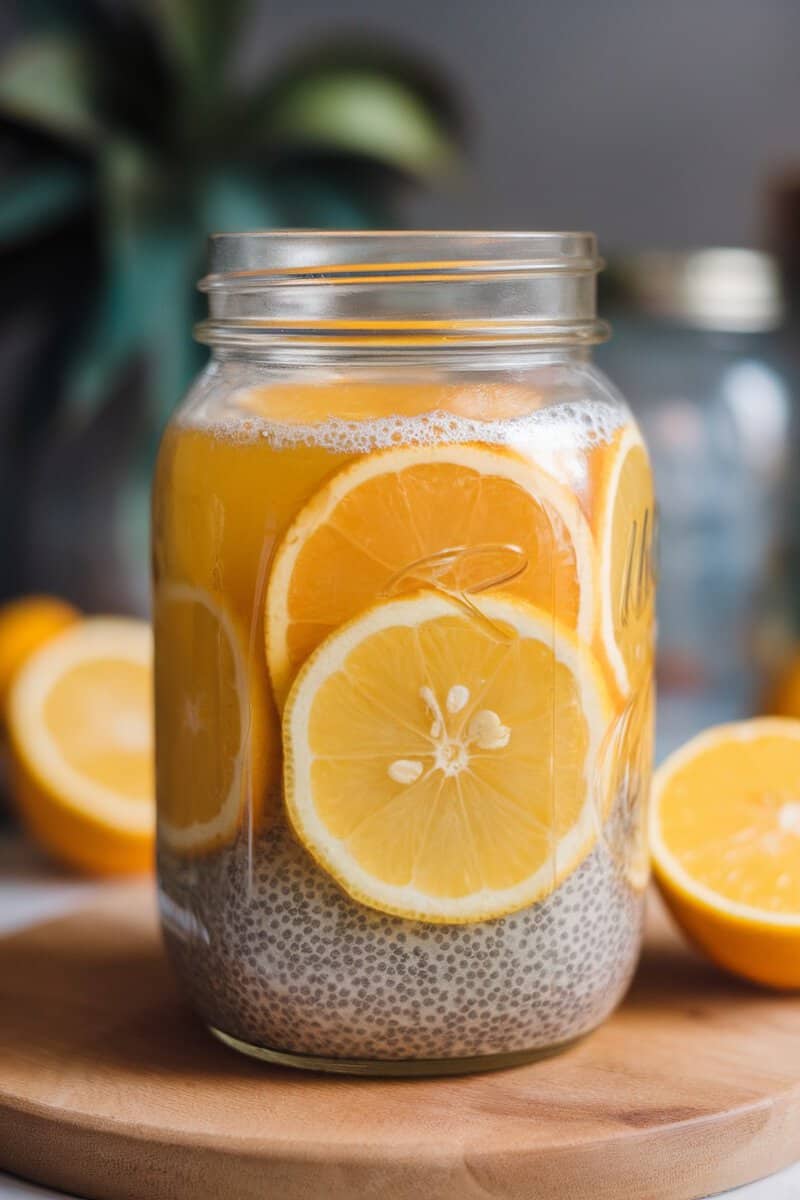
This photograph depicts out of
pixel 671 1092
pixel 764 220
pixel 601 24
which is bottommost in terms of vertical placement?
pixel 671 1092

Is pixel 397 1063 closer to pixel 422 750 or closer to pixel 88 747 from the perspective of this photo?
pixel 422 750

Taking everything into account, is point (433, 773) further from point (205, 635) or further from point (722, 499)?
point (722, 499)

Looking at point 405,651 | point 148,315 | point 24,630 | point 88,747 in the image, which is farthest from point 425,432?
point 148,315

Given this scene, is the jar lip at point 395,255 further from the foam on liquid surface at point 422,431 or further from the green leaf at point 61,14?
the green leaf at point 61,14

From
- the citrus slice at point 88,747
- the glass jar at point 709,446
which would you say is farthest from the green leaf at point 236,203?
the citrus slice at point 88,747

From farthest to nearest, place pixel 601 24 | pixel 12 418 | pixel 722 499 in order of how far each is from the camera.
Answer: pixel 12 418 < pixel 601 24 < pixel 722 499

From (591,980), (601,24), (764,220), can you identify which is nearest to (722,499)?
(764,220)

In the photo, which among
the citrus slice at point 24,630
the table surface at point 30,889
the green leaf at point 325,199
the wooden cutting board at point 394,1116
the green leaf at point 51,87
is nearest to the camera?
the wooden cutting board at point 394,1116
